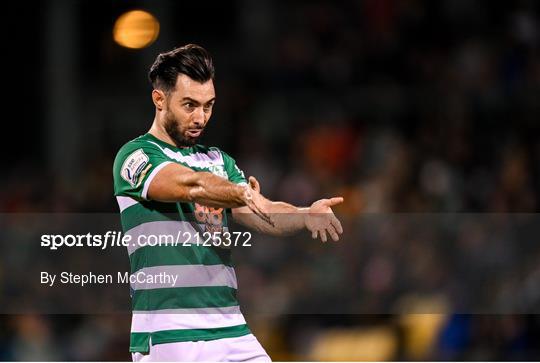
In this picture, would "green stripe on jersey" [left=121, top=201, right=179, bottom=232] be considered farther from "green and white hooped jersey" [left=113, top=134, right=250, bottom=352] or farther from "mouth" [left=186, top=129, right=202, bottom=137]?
"mouth" [left=186, top=129, right=202, bottom=137]

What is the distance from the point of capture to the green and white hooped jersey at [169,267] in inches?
157

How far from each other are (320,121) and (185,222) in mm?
5390

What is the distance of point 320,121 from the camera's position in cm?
938

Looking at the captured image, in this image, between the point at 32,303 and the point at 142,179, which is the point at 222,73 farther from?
the point at 142,179

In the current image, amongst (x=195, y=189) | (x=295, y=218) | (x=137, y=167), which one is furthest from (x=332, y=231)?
(x=137, y=167)

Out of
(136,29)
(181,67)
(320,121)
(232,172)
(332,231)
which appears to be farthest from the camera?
(136,29)

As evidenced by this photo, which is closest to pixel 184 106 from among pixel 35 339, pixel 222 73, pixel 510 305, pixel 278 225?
pixel 278 225

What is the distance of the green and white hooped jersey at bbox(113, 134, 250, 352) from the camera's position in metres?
4.00

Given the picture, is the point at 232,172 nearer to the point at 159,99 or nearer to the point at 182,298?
the point at 159,99

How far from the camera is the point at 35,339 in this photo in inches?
308

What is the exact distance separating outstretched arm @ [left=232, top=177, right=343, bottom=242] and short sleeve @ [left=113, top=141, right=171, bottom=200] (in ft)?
1.29

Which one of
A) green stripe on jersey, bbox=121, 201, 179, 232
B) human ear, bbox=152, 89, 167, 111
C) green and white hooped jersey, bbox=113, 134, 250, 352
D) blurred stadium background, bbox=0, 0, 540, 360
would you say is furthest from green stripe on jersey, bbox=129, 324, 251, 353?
blurred stadium background, bbox=0, 0, 540, 360

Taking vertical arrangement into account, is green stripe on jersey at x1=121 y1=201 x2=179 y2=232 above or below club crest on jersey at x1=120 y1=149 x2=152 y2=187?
below

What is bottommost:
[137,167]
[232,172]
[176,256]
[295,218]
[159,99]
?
[176,256]
